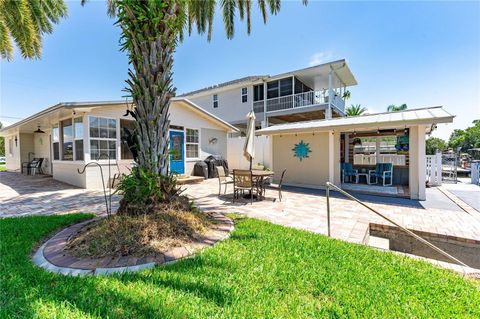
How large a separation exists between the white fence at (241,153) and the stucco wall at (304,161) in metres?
4.45

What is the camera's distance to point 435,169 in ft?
35.9

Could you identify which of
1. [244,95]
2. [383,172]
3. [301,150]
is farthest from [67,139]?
[383,172]

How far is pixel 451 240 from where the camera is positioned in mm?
4508

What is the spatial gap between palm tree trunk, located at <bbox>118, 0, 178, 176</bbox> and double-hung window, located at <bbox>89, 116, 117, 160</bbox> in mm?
6741

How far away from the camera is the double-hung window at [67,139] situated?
1076 centimetres

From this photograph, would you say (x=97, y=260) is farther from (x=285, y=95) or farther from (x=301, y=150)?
(x=285, y=95)

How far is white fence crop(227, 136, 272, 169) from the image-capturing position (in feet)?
53.3

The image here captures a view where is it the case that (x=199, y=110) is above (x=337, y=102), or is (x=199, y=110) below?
below

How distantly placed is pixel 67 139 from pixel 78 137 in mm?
1625

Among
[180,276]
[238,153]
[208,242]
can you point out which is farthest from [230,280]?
[238,153]

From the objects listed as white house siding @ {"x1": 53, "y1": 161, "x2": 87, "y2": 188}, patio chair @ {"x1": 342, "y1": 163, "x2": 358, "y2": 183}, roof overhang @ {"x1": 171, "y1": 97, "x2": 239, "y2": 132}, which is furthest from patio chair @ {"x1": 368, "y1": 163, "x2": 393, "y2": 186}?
white house siding @ {"x1": 53, "y1": 161, "x2": 87, "y2": 188}

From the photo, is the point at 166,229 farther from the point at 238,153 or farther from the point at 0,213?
the point at 238,153

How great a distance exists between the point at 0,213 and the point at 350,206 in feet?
33.2

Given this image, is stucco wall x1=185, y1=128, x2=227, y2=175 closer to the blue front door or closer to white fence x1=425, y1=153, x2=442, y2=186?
the blue front door
